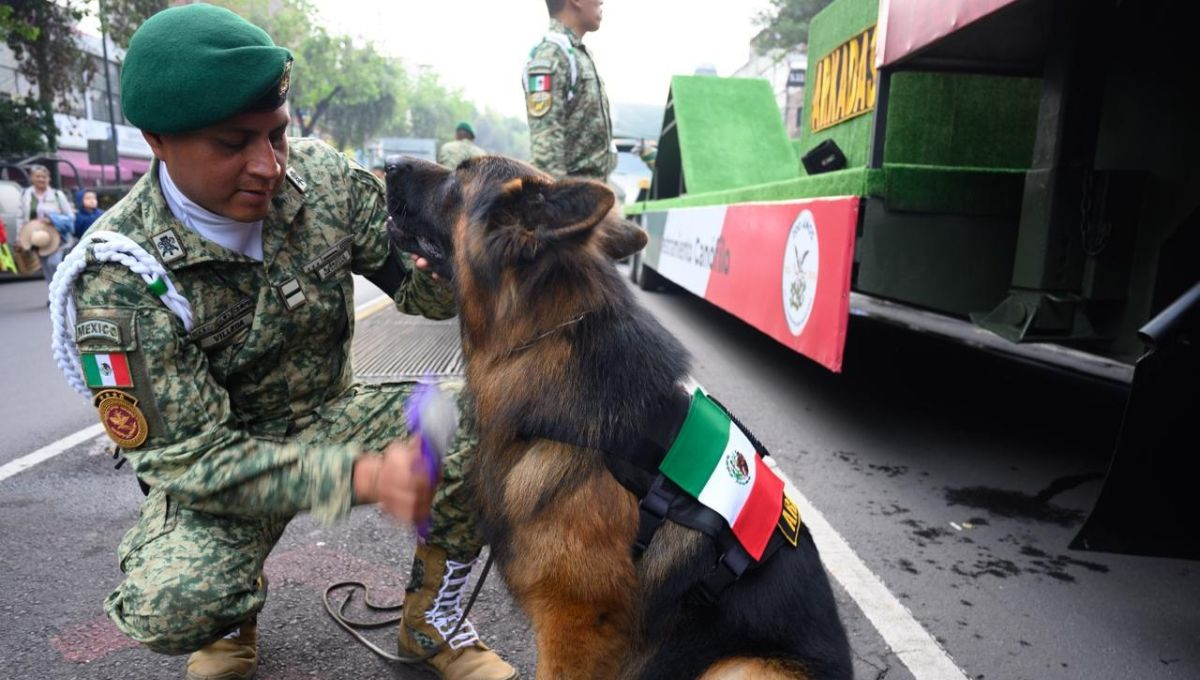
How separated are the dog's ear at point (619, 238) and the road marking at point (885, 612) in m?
0.80

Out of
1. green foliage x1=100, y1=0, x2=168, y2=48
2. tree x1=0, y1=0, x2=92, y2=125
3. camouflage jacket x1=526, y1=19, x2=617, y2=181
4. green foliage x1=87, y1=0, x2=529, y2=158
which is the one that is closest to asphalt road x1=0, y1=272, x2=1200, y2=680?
camouflage jacket x1=526, y1=19, x2=617, y2=181

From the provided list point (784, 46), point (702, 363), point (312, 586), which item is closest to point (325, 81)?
point (784, 46)

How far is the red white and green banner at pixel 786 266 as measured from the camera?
368 centimetres

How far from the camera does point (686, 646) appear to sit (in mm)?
1705

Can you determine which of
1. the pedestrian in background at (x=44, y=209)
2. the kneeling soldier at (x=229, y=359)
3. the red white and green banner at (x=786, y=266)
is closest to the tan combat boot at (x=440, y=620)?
the kneeling soldier at (x=229, y=359)

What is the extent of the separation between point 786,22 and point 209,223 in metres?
31.2

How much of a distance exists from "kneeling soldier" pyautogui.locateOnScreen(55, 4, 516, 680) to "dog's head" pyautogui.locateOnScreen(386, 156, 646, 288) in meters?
0.18

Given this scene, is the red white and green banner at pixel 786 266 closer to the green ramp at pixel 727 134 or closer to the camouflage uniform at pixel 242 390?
Answer: the green ramp at pixel 727 134

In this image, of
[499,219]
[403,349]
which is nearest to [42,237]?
[403,349]

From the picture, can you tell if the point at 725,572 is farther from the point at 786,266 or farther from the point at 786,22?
the point at 786,22

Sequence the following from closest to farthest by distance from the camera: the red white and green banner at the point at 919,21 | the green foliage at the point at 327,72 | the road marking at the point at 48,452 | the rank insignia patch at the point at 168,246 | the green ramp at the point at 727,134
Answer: the rank insignia patch at the point at 168,246
the red white and green banner at the point at 919,21
the road marking at the point at 48,452
the green ramp at the point at 727,134
the green foliage at the point at 327,72

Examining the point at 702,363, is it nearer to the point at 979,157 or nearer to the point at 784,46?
the point at 979,157

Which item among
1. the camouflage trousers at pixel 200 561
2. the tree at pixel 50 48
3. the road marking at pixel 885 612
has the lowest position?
the road marking at pixel 885 612

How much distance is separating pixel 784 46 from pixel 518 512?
1244 inches
